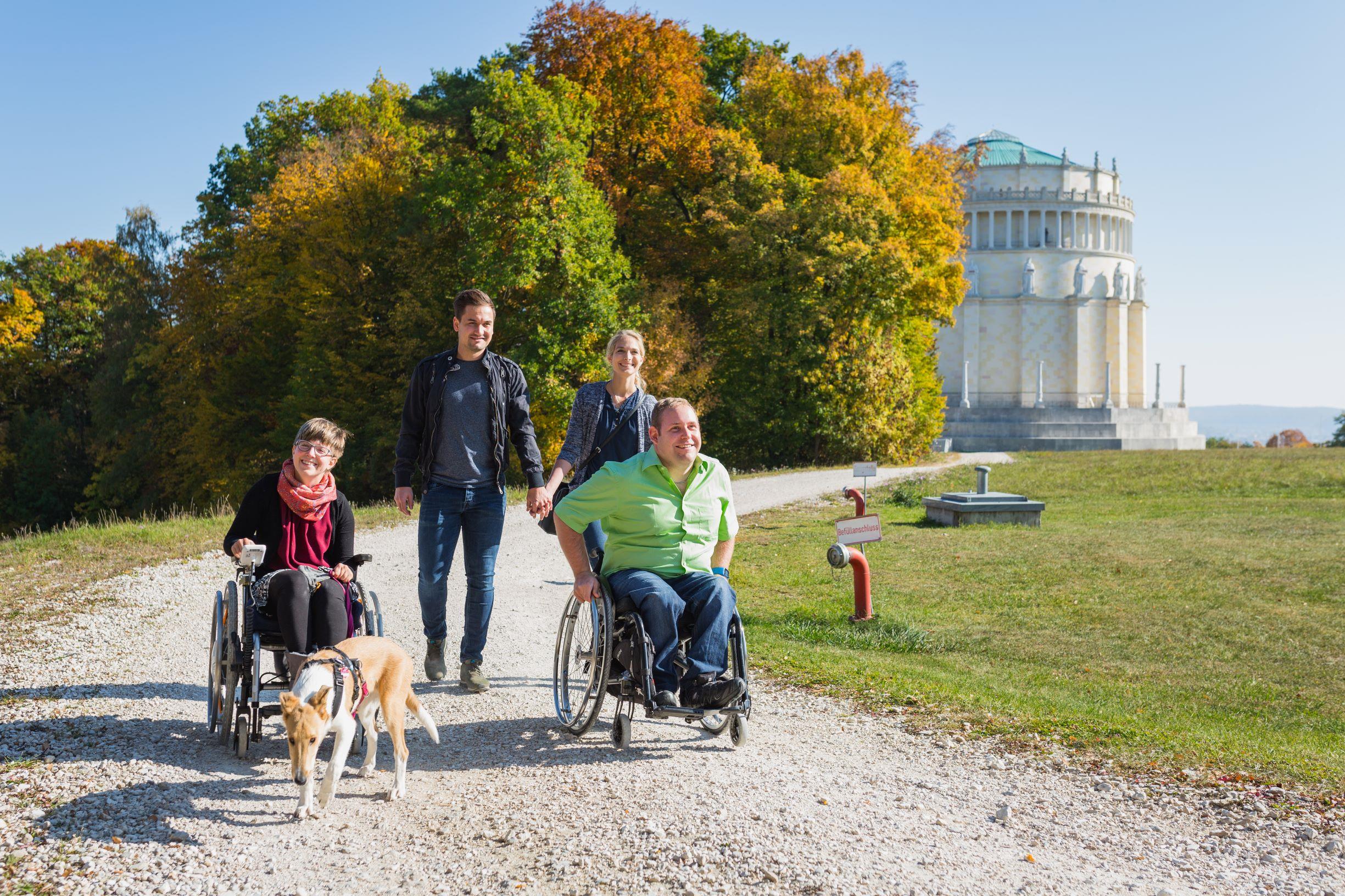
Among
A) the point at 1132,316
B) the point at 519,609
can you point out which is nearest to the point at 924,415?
the point at 519,609

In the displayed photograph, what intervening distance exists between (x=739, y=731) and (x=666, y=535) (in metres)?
1.02

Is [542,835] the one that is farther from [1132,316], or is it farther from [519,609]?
[1132,316]

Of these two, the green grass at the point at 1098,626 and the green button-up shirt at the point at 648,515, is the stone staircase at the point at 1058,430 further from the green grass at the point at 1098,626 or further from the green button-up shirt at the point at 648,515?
→ the green button-up shirt at the point at 648,515

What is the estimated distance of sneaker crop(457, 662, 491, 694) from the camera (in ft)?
20.9

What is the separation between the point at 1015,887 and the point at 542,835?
1758 millimetres

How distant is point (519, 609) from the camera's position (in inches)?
373

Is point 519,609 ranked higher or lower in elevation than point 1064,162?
lower

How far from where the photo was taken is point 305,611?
5008 millimetres

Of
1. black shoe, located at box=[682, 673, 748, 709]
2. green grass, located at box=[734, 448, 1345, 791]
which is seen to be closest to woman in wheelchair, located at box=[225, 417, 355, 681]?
black shoe, located at box=[682, 673, 748, 709]

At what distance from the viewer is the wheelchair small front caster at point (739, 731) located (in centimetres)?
518

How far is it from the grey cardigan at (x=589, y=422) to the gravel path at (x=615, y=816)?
4.88 feet

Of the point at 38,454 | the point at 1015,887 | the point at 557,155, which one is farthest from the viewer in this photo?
the point at 38,454

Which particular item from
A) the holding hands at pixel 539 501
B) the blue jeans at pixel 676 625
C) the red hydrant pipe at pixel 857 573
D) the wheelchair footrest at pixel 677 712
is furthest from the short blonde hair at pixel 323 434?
the red hydrant pipe at pixel 857 573

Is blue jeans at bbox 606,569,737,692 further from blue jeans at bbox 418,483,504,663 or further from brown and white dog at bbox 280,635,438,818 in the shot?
blue jeans at bbox 418,483,504,663
